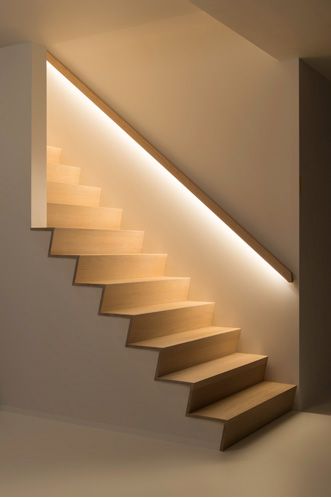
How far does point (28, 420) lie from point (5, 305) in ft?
2.73

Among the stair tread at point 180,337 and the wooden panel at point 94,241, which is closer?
the stair tread at point 180,337

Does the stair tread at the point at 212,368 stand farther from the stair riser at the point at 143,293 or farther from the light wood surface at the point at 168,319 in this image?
the stair riser at the point at 143,293

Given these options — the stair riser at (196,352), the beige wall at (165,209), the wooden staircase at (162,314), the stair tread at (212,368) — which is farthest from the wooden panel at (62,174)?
the stair tread at (212,368)

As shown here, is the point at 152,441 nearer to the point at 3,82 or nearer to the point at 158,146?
the point at 158,146

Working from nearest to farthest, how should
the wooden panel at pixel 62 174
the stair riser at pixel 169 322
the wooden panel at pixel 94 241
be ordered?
1. the stair riser at pixel 169 322
2. the wooden panel at pixel 94 241
3. the wooden panel at pixel 62 174

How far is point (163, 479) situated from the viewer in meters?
3.52

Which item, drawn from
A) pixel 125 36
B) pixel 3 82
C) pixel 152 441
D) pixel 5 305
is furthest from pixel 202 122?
pixel 152 441

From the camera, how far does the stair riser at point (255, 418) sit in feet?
13.2

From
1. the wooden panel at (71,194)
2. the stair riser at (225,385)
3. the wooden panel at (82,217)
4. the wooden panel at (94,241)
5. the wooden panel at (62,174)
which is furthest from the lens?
the wooden panel at (62,174)

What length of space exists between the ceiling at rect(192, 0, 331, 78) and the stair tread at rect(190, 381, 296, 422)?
90.8 inches

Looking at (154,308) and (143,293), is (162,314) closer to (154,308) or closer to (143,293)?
(154,308)

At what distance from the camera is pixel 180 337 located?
4.70 m

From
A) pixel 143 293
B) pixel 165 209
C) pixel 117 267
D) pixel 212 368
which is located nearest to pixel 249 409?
pixel 212 368

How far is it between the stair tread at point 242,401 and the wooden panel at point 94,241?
145 centimetres
